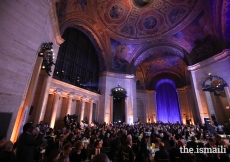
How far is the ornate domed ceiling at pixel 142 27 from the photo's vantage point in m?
12.0

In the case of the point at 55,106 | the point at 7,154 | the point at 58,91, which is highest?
the point at 58,91

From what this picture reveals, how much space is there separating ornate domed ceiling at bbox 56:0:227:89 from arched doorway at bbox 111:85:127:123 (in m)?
3.22

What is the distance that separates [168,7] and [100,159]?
17719 mm

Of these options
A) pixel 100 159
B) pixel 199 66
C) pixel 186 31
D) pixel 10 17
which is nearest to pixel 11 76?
pixel 10 17

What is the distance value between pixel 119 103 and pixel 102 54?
7979mm

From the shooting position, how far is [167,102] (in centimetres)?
2442

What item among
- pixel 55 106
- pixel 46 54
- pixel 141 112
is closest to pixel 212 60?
pixel 141 112

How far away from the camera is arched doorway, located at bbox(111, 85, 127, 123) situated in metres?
16.0

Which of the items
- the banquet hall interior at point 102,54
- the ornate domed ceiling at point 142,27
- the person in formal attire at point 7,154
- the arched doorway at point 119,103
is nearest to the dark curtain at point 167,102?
the banquet hall interior at point 102,54

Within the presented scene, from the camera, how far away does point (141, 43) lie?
1727 centimetres

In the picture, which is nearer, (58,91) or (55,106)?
(55,106)

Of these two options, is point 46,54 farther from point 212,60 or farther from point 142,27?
point 212,60

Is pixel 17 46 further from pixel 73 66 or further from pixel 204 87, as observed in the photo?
pixel 204 87

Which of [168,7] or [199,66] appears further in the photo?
[168,7]
